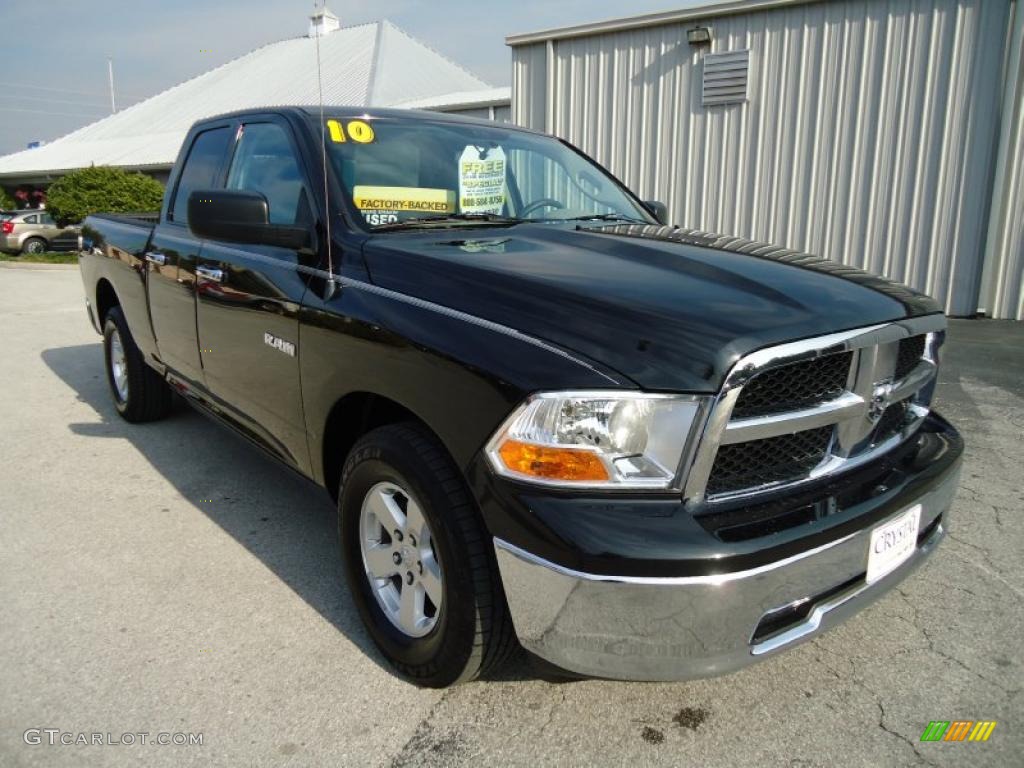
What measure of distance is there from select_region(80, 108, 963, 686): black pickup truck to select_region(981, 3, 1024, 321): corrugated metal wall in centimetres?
694

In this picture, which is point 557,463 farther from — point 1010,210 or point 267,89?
point 267,89

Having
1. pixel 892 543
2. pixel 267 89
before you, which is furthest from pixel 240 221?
pixel 267 89

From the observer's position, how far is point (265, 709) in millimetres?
2188

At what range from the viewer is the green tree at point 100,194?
795 inches

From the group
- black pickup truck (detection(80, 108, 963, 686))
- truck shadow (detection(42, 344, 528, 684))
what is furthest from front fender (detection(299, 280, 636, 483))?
truck shadow (detection(42, 344, 528, 684))

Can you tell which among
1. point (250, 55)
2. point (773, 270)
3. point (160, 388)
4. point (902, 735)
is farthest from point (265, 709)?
point (250, 55)

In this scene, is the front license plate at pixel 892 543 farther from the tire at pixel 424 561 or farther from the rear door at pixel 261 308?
the rear door at pixel 261 308

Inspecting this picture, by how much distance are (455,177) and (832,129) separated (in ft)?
24.1

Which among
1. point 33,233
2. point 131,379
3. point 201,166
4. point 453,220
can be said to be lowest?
point 131,379

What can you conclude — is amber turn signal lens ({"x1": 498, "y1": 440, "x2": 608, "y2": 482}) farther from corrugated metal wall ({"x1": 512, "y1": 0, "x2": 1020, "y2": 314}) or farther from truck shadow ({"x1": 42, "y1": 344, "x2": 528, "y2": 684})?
corrugated metal wall ({"x1": 512, "y1": 0, "x2": 1020, "y2": 314})

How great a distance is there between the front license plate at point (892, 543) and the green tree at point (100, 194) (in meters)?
21.5

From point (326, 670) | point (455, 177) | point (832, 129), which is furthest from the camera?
point (832, 129)

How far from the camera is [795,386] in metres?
1.89

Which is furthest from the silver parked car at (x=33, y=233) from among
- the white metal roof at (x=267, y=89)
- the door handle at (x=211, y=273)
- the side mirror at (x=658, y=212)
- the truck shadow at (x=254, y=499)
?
the side mirror at (x=658, y=212)
